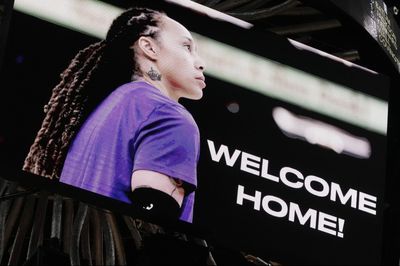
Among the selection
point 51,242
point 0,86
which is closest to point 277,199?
point 51,242

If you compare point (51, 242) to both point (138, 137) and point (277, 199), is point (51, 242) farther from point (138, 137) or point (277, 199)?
point (277, 199)

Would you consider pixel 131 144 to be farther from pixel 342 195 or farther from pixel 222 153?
pixel 342 195

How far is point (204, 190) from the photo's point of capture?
22.1ft

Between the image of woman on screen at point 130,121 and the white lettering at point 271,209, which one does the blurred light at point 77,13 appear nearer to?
the image of woman on screen at point 130,121

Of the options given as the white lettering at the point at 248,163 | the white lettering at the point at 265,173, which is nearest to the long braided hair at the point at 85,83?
the white lettering at the point at 248,163

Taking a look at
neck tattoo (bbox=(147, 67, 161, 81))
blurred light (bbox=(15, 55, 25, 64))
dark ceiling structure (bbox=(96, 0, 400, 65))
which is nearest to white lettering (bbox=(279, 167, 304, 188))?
neck tattoo (bbox=(147, 67, 161, 81))

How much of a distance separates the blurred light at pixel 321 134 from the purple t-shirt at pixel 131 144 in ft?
2.56

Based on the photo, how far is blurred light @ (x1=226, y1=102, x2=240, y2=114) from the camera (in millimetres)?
7184

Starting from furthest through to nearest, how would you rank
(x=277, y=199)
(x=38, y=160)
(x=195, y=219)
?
1. (x=277, y=199)
2. (x=195, y=219)
3. (x=38, y=160)

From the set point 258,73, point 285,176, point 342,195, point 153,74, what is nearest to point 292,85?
point 258,73

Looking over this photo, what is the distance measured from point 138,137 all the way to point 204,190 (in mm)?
574

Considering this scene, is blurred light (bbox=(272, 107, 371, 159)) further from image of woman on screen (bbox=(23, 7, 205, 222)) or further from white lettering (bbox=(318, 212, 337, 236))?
image of woman on screen (bbox=(23, 7, 205, 222))

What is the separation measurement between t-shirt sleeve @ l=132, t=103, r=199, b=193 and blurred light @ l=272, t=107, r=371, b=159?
2.59 feet

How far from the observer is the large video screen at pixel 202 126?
6.36 m
